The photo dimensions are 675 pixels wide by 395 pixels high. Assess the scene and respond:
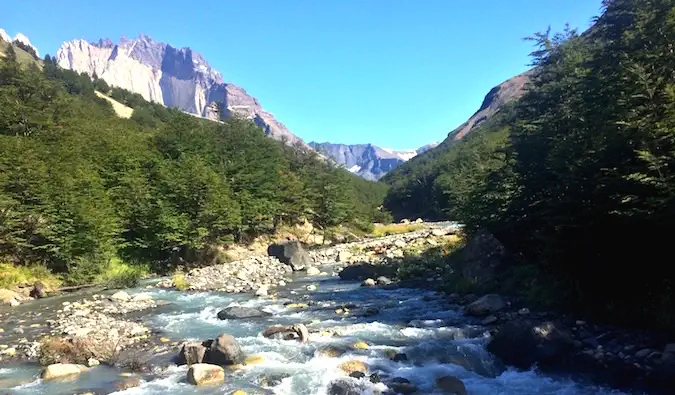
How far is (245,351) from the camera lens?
50.2 ft

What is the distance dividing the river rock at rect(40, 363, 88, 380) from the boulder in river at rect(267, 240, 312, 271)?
80.9 ft

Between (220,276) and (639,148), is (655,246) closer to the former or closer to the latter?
(639,148)

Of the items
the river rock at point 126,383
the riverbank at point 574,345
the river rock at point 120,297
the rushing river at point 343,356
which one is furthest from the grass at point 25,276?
the riverbank at point 574,345

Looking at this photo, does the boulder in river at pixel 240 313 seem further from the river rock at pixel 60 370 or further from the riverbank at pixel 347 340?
the river rock at pixel 60 370

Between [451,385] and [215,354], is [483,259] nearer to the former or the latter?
[451,385]

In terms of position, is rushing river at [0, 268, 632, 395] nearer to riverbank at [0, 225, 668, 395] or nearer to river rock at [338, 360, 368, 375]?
riverbank at [0, 225, 668, 395]

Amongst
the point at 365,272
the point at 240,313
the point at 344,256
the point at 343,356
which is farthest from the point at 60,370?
the point at 344,256

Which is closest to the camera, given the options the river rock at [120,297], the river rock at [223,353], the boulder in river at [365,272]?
the river rock at [223,353]

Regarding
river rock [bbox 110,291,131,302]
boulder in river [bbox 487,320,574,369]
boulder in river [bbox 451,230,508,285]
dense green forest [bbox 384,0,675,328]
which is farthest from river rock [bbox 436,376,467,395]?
river rock [bbox 110,291,131,302]

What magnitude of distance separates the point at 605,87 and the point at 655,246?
837 cm

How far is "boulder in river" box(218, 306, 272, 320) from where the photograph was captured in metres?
20.7

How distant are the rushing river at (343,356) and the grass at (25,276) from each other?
11432 mm

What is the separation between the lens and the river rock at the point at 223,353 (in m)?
13.9

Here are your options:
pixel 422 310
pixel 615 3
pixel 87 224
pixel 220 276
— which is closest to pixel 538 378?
pixel 422 310
